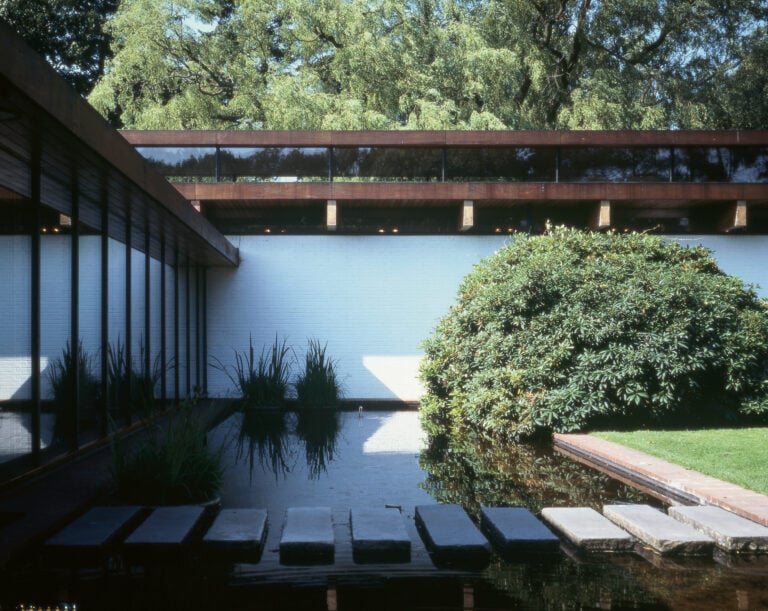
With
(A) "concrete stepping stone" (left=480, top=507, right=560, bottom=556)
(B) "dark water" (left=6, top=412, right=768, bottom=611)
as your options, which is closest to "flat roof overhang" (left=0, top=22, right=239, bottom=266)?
(B) "dark water" (left=6, top=412, right=768, bottom=611)

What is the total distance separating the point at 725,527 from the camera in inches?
150

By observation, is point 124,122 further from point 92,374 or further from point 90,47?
point 92,374

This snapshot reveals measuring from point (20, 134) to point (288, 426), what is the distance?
541 cm

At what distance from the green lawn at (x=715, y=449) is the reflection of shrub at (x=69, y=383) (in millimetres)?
4514

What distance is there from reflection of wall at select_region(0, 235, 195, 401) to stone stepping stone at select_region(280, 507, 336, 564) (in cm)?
222

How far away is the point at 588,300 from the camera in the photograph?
8.09m

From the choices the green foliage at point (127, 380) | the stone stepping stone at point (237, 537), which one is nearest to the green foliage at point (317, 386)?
the green foliage at point (127, 380)

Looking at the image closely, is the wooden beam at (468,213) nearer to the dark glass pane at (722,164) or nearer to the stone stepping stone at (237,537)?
the dark glass pane at (722,164)

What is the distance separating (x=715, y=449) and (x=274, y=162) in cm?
761

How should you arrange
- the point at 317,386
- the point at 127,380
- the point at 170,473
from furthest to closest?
the point at 317,386, the point at 127,380, the point at 170,473

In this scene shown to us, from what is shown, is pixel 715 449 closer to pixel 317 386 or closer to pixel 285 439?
pixel 285 439

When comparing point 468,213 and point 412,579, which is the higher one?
point 468,213

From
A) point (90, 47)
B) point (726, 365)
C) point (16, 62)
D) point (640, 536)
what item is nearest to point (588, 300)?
point (726, 365)

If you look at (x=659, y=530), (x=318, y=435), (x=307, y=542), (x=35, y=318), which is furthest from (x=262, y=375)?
(x=659, y=530)
